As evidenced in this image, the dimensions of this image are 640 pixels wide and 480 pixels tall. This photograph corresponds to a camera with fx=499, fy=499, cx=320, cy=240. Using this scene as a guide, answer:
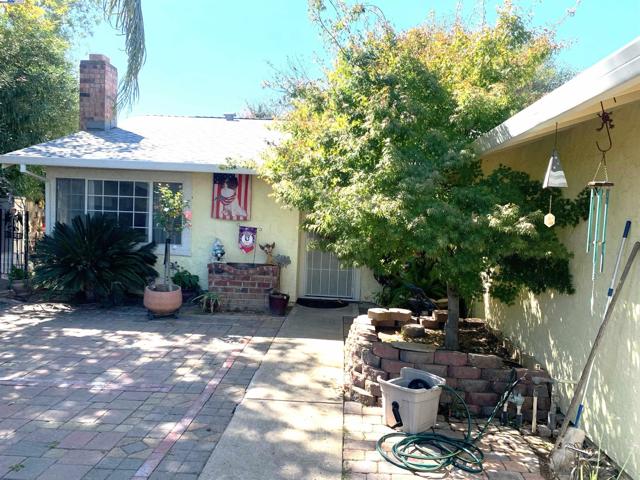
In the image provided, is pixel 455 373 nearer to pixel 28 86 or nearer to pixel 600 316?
pixel 600 316

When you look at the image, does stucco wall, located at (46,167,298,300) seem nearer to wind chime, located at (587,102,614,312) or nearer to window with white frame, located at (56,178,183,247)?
window with white frame, located at (56,178,183,247)

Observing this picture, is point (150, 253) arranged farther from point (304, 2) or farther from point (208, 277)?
point (304, 2)

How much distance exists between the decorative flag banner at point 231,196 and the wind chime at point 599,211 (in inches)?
250

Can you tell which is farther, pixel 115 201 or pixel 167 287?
pixel 115 201

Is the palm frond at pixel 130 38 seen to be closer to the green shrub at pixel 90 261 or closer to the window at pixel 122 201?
the window at pixel 122 201

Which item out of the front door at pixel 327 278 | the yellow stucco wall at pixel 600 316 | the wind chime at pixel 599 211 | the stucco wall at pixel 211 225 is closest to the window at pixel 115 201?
the stucco wall at pixel 211 225

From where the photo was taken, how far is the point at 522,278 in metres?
5.06

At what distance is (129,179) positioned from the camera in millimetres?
9625

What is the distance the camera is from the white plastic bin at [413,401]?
421 cm

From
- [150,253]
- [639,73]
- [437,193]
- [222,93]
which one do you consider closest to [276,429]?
[437,193]

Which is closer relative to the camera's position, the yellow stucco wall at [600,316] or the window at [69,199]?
the yellow stucco wall at [600,316]

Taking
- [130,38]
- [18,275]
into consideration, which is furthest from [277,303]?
[18,275]

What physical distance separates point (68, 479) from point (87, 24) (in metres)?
18.7

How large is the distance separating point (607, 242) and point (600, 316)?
61cm
